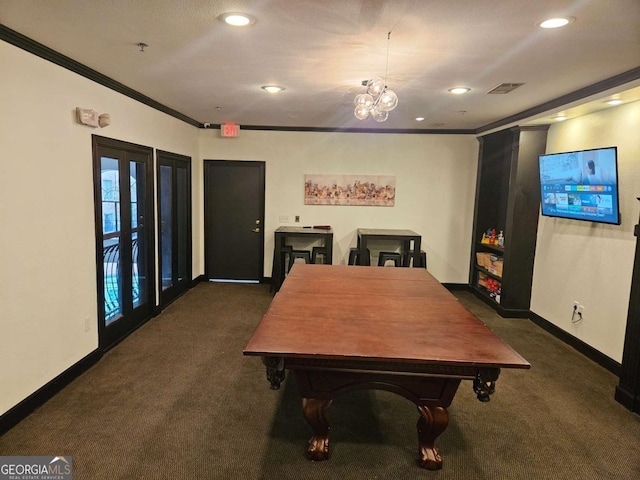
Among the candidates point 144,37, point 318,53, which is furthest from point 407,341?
point 144,37

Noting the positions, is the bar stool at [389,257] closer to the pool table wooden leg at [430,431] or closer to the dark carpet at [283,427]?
the dark carpet at [283,427]

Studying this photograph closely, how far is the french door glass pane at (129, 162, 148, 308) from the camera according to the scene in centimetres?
400

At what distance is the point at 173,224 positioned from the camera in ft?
16.7

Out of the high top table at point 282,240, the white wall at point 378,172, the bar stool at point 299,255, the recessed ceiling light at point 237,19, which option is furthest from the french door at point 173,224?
the recessed ceiling light at point 237,19

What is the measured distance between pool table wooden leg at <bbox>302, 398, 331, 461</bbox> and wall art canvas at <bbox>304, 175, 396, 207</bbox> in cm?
408

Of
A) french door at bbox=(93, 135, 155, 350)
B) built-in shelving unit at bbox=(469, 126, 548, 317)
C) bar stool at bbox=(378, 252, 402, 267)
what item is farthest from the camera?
bar stool at bbox=(378, 252, 402, 267)

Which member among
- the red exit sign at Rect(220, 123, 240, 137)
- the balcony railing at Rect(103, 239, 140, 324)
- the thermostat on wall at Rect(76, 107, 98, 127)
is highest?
the red exit sign at Rect(220, 123, 240, 137)

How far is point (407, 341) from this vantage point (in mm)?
1924

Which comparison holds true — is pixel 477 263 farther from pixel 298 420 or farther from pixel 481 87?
pixel 298 420

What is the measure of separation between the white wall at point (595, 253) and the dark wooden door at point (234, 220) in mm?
3866

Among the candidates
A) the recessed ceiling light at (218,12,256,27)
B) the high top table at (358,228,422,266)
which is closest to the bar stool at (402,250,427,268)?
the high top table at (358,228,422,266)

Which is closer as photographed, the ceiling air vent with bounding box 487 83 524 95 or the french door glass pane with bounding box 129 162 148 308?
the ceiling air vent with bounding box 487 83 524 95

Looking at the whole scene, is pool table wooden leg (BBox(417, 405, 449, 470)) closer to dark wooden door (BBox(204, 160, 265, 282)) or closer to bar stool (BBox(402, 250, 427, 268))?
bar stool (BBox(402, 250, 427, 268))

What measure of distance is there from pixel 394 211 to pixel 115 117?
3.91 m
